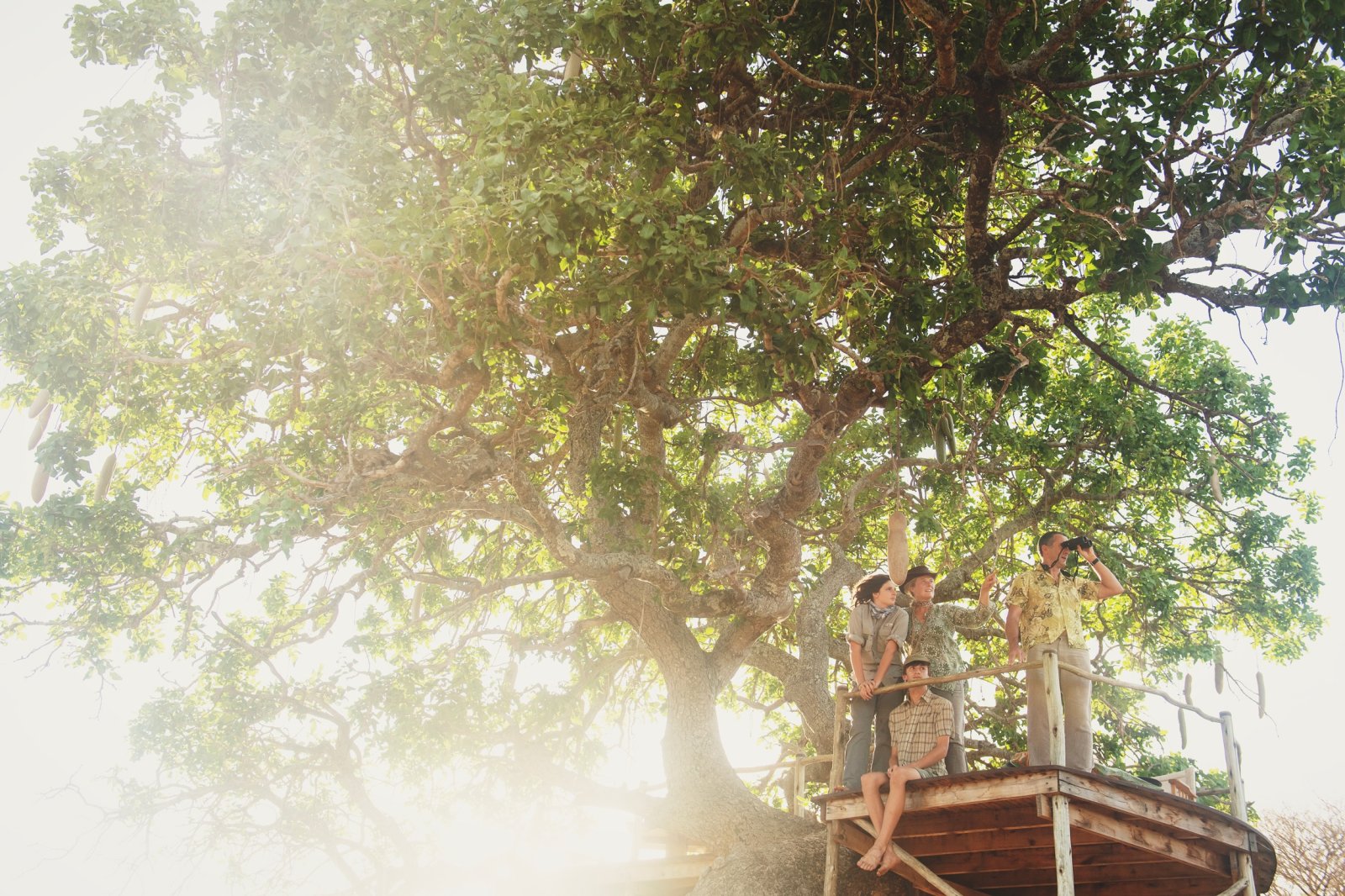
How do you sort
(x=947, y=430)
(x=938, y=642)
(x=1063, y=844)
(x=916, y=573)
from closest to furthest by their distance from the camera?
1. (x=1063, y=844)
2. (x=916, y=573)
3. (x=947, y=430)
4. (x=938, y=642)

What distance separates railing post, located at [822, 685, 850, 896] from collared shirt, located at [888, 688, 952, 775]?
0.62 m

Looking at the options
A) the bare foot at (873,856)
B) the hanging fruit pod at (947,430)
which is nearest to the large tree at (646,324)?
the hanging fruit pod at (947,430)

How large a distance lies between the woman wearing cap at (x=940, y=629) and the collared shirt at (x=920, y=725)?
0.54 feet

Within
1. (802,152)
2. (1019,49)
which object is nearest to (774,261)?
(802,152)

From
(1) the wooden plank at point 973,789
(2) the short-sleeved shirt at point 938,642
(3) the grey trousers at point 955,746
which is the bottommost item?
(1) the wooden plank at point 973,789

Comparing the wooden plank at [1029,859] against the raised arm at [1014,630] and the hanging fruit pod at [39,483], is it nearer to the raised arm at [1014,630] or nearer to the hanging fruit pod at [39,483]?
the raised arm at [1014,630]

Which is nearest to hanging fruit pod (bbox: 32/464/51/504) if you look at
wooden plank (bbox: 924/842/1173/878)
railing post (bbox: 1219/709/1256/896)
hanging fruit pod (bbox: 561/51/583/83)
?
hanging fruit pod (bbox: 561/51/583/83)

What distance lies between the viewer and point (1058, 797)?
547cm

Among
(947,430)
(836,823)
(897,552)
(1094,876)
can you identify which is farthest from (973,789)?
(947,430)

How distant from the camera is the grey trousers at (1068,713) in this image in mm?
6191

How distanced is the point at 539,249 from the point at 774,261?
231 cm

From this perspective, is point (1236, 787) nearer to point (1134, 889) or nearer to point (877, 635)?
point (1134, 889)

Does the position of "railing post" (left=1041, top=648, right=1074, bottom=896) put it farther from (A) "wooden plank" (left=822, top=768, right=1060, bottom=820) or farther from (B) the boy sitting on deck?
(B) the boy sitting on deck

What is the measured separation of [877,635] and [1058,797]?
169cm
